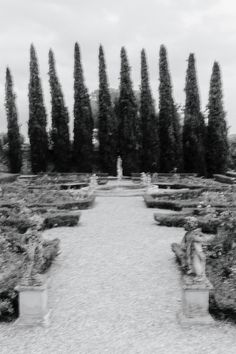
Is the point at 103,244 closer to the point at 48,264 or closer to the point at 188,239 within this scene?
the point at 48,264

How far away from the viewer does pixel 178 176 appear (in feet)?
112

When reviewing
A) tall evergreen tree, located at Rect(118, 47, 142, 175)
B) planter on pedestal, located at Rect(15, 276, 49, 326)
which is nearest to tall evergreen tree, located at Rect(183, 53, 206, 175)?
tall evergreen tree, located at Rect(118, 47, 142, 175)

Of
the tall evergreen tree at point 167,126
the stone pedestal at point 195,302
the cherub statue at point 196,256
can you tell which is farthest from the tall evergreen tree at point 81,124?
the stone pedestal at point 195,302

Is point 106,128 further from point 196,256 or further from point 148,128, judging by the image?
point 196,256

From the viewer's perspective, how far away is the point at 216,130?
3862cm

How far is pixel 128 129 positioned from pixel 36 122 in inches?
285

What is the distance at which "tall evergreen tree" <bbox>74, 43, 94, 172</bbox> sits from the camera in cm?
3894

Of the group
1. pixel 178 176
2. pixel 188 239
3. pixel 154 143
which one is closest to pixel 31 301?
pixel 188 239

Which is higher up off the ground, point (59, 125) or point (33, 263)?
point (59, 125)

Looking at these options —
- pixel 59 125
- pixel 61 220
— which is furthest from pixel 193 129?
pixel 61 220

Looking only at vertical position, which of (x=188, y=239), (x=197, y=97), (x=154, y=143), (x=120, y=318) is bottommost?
(x=120, y=318)

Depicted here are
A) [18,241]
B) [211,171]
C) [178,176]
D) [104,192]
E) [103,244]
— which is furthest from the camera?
[211,171]

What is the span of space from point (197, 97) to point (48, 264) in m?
31.1

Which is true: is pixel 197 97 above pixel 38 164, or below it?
above
